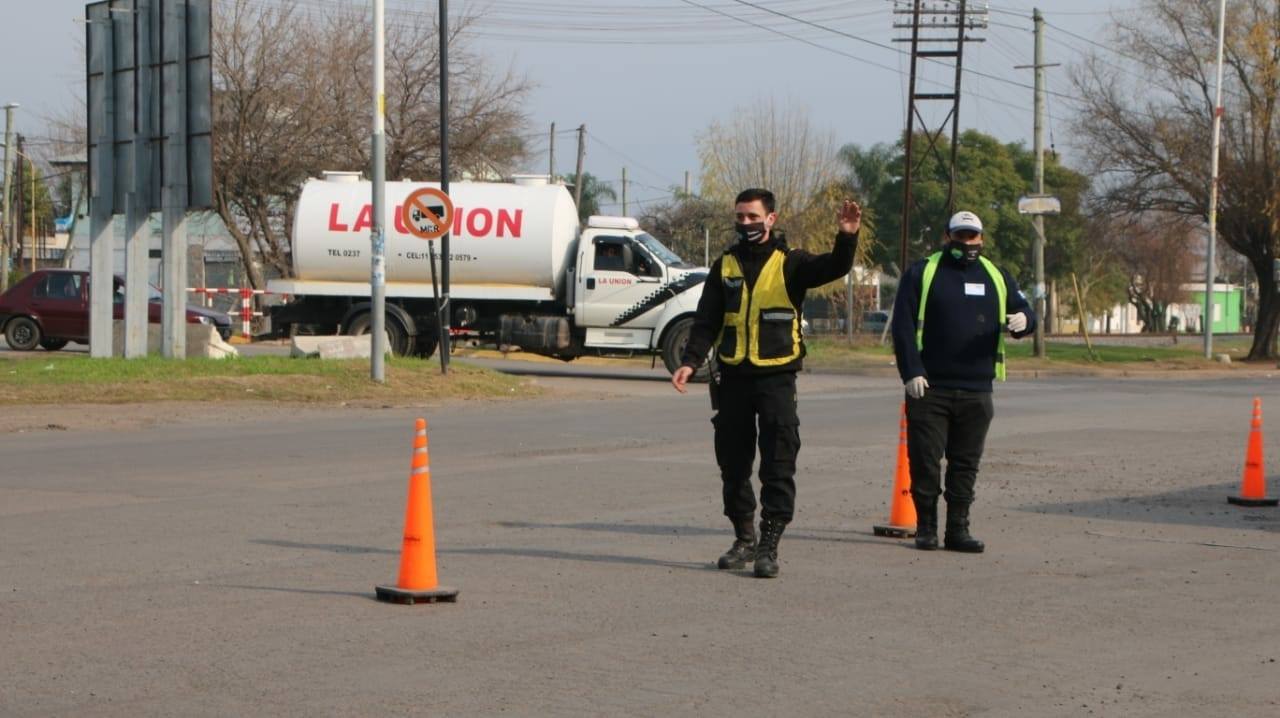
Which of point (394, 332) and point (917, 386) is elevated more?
point (917, 386)

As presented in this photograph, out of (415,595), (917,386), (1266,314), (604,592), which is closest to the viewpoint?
(415,595)

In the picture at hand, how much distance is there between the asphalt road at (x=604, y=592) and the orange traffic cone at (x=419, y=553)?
153mm

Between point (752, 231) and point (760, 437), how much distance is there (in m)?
1.11

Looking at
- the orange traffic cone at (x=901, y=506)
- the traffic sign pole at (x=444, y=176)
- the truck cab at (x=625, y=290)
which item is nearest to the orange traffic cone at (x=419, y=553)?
the orange traffic cone at (x=901, y=506)

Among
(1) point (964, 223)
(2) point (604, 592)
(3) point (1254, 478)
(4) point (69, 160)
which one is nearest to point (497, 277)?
(3) point (1254, 478)

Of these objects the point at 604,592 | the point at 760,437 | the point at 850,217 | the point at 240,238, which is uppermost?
the point at 240,238

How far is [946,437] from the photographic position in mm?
9969

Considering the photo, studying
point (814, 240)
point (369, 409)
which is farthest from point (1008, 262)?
point (369, 409)

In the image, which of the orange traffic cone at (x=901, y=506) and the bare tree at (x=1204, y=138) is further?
the bare tree at (x=1204, y=138)

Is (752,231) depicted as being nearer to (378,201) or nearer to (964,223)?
(964,223)

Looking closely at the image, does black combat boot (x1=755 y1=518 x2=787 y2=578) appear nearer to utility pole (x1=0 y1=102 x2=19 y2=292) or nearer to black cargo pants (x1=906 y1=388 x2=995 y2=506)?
black cargo pants (x1=906 y1=388 x2=995 y2=506)

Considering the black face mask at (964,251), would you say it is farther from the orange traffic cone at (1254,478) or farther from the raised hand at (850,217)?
the orange traffic cone at (1254,478)

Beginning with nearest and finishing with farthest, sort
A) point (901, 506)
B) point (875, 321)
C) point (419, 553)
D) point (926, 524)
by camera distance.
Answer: point (419, 553) < point (926, 524) < point (901, 506) < point (875, 321)

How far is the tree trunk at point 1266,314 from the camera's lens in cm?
4544
